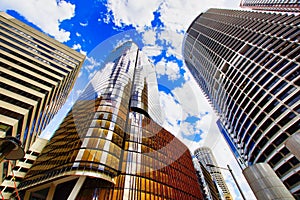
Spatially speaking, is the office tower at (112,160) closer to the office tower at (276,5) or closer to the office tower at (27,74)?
the office tower at (27,74)

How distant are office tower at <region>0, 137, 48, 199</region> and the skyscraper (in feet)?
36.5

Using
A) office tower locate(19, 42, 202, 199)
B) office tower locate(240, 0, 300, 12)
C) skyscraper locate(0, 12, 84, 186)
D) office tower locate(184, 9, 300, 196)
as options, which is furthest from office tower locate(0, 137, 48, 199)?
office tower locate(240, 0, 300, 12)

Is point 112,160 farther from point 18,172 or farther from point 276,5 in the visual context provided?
point 276,5

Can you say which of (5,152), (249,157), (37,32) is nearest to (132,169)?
(5,152)

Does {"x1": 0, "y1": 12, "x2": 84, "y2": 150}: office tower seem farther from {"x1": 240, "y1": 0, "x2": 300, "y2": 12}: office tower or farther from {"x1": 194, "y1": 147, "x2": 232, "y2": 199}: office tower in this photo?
{"x1": 194, "y1": 147, "x2": 232, "y2": 199}: office tower

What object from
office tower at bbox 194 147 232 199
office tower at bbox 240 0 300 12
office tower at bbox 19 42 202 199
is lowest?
office tower at bbox 19 42 202 199

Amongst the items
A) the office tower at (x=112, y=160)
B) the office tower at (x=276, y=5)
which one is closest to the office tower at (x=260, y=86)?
the office tower at (x=112, y=160)

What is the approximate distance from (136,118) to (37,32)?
3414cm

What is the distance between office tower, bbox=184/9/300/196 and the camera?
30.9 meters

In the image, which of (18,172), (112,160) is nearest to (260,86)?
(112,160)

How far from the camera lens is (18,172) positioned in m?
37.2

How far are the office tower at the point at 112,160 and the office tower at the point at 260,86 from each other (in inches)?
695

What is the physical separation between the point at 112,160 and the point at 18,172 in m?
27.6

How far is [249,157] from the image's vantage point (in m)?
40.3
